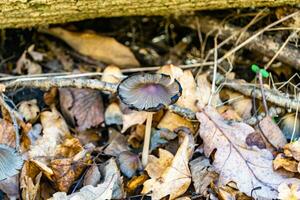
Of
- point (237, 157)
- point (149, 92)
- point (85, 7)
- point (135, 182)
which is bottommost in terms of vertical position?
point (135, 182)

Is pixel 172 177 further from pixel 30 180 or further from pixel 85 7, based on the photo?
pixel 85 7

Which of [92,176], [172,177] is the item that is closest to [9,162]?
[92,176]

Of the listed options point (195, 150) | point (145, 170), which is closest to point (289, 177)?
point (195, 150)

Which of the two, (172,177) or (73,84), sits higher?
(73,84)

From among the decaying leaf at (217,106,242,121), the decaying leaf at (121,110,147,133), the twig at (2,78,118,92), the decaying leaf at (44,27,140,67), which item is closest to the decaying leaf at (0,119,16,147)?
the twig at (2,78,118,92)

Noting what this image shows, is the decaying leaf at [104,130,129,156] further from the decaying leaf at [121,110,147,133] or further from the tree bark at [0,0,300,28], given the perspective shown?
the tree bark at [0,0,300,28]

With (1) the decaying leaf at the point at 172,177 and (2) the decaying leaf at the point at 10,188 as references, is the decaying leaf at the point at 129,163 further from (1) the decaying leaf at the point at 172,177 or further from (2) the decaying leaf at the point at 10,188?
(2) the decaying leaf at the point at 10,188

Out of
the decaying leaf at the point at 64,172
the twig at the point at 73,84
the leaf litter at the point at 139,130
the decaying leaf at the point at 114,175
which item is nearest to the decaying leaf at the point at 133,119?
the leaf litter at the point at 139,130
